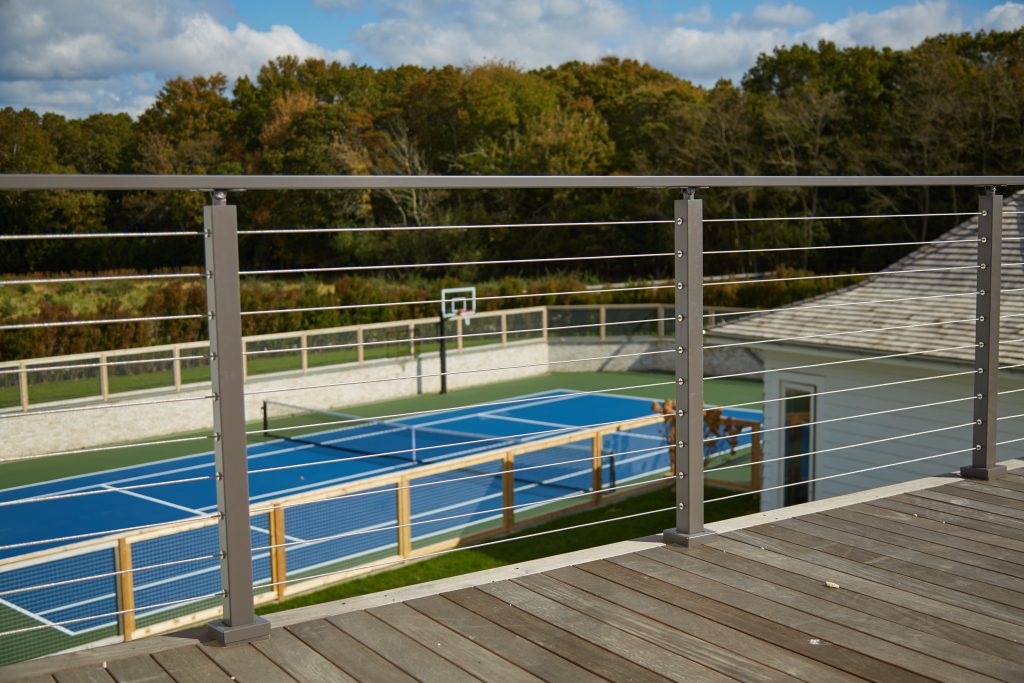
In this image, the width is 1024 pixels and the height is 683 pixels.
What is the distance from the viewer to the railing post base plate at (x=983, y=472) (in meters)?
4.62

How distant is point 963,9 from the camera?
62.6 meters

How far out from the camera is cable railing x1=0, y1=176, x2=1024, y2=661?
10.7 feet

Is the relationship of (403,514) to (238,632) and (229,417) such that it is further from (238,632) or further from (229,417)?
(229,417)

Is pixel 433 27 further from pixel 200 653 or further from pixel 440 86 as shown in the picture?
pixel 200 653

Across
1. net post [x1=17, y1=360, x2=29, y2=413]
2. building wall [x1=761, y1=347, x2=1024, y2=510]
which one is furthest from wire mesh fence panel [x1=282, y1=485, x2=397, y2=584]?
net post [x1=17, y1=360, x2=29, y2=413]

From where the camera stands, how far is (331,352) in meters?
27.0

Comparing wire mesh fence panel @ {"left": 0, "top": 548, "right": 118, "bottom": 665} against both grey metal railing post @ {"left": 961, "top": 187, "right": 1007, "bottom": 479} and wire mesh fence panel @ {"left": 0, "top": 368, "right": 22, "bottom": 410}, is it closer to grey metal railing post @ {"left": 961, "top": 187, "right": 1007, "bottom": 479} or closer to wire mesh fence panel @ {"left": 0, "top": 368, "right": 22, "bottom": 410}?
grey metal railing post @ {"left": 961, "top": 187, "right": 1007, "bottom": 479}

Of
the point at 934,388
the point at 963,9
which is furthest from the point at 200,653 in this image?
the point at 963,9

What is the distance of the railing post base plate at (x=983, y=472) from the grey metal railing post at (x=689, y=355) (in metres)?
1.63

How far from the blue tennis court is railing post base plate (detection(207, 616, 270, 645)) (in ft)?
11.0

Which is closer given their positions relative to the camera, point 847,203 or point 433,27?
point 847,203

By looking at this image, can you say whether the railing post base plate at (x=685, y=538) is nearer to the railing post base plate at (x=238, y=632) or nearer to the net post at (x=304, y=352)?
the railing post base plate at (x=238, y=632)

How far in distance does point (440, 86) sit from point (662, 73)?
750 inches

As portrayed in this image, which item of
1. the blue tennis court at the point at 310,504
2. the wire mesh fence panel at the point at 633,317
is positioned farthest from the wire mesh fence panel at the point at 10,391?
the wire mesh fence panel at the point at 633,317
